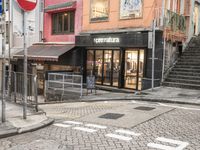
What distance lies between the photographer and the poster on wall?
51.3ft

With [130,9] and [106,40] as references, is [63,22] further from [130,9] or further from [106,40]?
[130,9]

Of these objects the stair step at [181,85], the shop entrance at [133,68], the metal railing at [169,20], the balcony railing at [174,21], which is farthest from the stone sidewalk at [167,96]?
the balcony railing at [174,21]

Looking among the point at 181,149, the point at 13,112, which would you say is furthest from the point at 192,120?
the point at 13,112

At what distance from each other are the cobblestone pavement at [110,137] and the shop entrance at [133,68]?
25.8 feet

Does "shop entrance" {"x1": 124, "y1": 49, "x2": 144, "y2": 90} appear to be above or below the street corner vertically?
above

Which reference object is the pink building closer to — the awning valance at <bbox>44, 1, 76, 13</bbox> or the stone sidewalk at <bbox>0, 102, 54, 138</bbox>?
Result: the awning valance at <bbox>44, 1, 76, 13</bbox>

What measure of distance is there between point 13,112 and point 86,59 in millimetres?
10429

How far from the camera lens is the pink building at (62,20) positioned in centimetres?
1912

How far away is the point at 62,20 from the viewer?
20.6 m

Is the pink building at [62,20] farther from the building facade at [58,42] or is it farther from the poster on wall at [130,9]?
the poster on wall at [130,9]

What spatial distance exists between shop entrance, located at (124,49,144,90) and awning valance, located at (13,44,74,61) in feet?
14.4

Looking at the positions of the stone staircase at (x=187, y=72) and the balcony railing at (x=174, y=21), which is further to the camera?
the balcony railing at (x=174, y=21)

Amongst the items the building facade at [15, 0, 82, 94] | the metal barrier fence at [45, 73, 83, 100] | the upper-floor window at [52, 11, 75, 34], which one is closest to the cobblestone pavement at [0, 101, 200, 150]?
the metal barrier fence at [45, 73, 83, 100]

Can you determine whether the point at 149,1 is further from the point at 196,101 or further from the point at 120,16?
the point at 196,101
